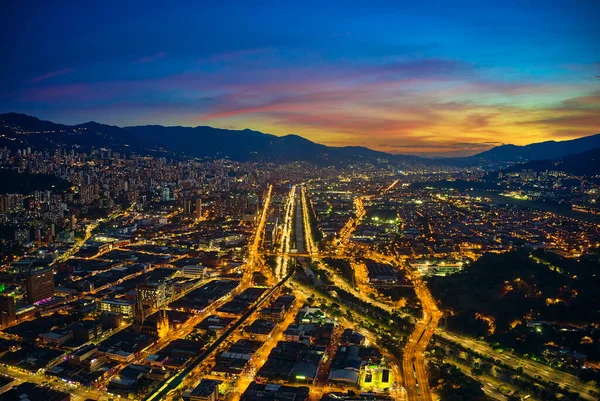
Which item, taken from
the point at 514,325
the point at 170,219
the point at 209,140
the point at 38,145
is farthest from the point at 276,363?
the point at 209,140

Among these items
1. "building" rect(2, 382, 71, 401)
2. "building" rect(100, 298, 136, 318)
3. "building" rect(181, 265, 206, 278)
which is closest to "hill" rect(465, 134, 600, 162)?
"building" rect(181, 265, 206, 278)

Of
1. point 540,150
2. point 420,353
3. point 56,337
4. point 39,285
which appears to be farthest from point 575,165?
point 56,337

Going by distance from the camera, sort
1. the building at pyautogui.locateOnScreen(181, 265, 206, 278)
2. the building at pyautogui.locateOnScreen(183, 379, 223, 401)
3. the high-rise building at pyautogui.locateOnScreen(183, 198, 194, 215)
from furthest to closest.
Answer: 1. the high-rise building at pyautogui.locateOnScreen(183, 198, 194, 215)
2. the building at pyautogui.locateOnScreen(181, 265, 206, 278)
3. the building at pyautogui.locateOnScreen(183, 379, 223, 401)

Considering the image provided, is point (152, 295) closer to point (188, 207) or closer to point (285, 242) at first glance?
point (285, 242)

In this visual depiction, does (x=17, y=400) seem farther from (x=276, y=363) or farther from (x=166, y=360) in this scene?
(x=276, y=363)

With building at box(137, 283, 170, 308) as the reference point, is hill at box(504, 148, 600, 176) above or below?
above

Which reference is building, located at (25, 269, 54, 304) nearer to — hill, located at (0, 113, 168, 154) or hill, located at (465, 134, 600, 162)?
hill, located at (0, 113, 168, 154)
